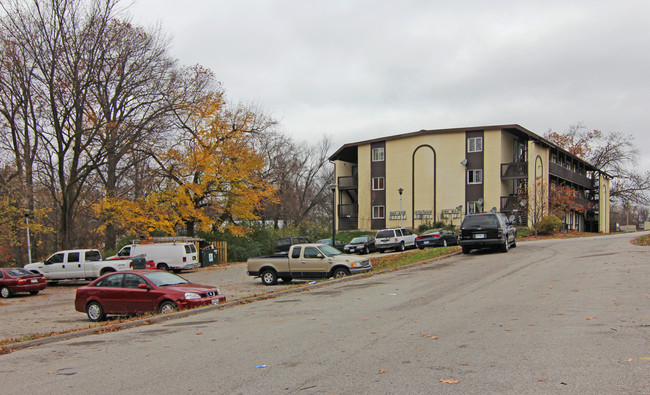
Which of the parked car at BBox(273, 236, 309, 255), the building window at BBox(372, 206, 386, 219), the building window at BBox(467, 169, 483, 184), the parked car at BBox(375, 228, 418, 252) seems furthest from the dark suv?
the building window at BBox(372, 206, 386, 219)

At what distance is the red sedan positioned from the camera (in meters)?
13.0

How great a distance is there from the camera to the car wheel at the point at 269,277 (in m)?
19.7

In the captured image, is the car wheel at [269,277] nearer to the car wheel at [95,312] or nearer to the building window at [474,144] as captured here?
the car wheel at [95,312]

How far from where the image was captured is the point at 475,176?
45625 mm

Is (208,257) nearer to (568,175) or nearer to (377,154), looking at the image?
(377,154)

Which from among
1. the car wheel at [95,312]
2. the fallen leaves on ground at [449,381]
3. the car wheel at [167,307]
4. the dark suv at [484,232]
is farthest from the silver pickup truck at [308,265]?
the fallen leaves on ground at [449,381]

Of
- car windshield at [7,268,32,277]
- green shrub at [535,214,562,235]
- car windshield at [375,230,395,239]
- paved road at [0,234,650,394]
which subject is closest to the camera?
paved road at [0,234,650,394]

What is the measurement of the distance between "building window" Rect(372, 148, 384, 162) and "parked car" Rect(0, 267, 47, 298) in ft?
111

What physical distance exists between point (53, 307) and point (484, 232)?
17.3m

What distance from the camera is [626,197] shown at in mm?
69750

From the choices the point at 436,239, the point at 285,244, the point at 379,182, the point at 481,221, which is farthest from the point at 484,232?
the point at 379,182

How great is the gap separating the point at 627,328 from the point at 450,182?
129 feet

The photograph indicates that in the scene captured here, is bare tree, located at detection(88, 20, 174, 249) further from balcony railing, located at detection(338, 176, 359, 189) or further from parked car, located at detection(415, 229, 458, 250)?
balcony railing, located at detection(338, 176, 359, 189)

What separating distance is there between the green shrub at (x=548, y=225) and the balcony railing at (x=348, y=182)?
1963 cm
